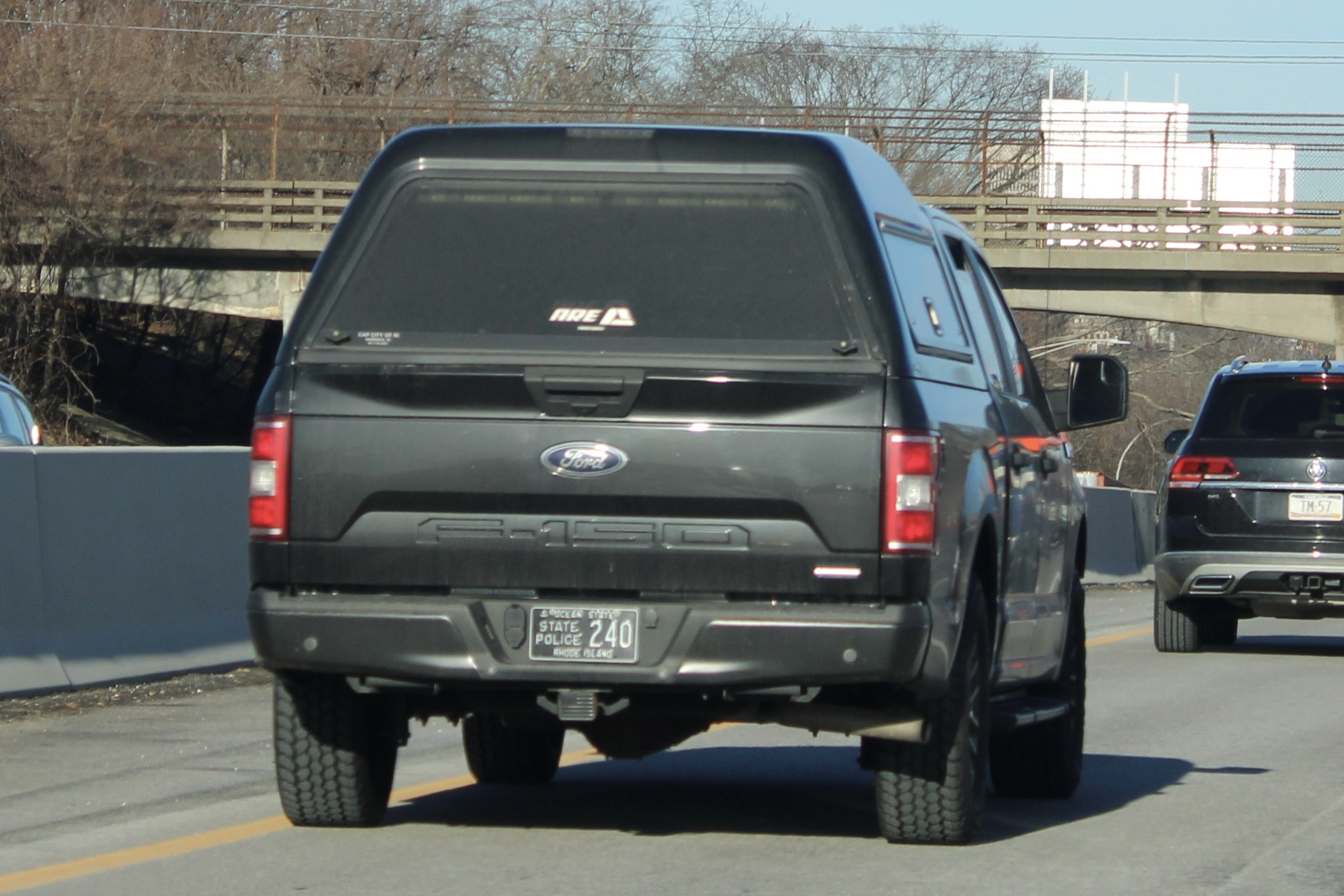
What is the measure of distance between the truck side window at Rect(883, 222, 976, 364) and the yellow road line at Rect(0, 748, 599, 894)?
2.39 metres

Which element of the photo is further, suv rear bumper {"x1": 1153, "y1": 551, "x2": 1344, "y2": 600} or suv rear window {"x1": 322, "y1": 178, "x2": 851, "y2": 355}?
suv rear bumper {"x1": 1153, "y1": 551, "x2": 1344, "y2": 600}

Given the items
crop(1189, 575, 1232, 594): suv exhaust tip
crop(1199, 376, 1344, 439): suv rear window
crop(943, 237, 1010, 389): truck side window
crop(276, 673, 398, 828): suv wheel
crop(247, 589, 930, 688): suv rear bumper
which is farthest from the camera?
crop(1189, 575, 1232, 594): suv exhaust tip

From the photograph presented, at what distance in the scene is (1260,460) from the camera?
14.7 metres

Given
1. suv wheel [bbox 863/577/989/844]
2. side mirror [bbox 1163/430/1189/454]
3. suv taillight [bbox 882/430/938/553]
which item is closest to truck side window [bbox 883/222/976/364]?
suv taillight [bbox 882/430/938/553]

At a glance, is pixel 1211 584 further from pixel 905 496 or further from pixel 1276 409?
pixel 905 496

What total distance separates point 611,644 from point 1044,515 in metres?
2.46

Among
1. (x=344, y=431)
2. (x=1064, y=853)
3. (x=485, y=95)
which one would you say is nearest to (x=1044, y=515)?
(x=1064, y=853)

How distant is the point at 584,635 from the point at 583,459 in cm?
46

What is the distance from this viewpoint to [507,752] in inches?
310

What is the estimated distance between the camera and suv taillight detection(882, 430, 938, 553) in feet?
19.2

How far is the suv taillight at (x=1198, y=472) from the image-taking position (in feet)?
48.7

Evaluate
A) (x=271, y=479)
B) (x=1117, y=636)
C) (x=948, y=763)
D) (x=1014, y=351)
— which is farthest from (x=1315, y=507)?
(x=271, y=479)

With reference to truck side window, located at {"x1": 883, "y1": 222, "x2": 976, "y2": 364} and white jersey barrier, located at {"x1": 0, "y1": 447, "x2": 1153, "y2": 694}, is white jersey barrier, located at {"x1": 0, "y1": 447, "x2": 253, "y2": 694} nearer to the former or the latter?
white jersey barrier, located at {"x1": 0, "y1": 447, "x2": 1153, "y2": 694}

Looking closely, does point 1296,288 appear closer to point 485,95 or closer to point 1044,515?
point 485,95
